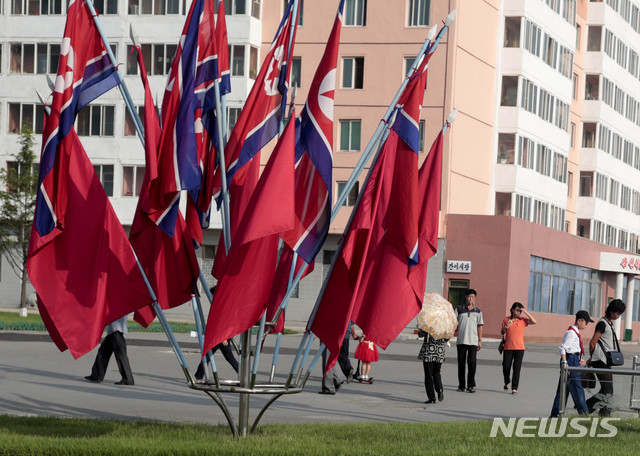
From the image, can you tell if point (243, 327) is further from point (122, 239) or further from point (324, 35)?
point (324, 35)

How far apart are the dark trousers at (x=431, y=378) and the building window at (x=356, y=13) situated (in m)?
36.3

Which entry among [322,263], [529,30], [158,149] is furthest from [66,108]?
[529,30]

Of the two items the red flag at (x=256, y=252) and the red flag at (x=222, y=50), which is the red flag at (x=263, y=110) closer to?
the red flag at (x=222, y=50)

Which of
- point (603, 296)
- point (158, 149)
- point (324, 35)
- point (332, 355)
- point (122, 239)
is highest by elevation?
point (324, 35)

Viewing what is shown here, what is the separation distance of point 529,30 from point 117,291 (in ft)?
159

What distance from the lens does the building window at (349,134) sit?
52.9 m

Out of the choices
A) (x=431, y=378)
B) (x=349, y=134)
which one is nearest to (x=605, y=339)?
(x=431, y=378)

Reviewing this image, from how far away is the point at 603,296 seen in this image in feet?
222

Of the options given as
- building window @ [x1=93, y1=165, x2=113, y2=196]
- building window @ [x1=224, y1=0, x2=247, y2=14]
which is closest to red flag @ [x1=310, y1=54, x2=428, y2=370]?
building window @ [x1=93, y1=165, x2=113, y2=196]

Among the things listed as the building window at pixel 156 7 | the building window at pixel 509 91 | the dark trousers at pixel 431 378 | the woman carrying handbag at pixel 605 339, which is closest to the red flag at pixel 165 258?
the woman carrying handbag at pixel 605 339

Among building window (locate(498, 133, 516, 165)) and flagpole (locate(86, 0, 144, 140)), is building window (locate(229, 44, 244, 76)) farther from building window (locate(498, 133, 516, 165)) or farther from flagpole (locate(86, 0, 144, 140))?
flagpole (locate(86, 0, 144, 140))

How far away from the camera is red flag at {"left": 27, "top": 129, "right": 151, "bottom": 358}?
11.4 meters

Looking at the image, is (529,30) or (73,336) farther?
(529,30)

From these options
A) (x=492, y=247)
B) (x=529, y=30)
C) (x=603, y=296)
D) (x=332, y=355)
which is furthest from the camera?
(x=603, y=296)
